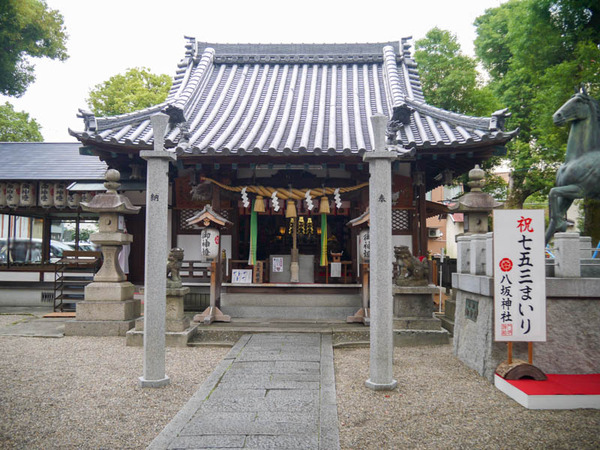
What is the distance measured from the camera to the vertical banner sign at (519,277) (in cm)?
511

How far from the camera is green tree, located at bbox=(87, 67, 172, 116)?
22422 mm

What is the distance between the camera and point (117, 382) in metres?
5.51

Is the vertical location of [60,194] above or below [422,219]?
above

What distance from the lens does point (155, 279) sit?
5293 millimetres

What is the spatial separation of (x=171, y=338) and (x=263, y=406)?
357 centimetres

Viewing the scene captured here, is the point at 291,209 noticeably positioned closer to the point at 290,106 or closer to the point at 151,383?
the point at 290,106

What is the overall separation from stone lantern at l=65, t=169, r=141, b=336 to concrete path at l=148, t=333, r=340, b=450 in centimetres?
318

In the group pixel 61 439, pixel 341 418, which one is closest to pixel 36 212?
pixel 61 439

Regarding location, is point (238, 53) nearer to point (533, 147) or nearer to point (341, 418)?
point (533, 147)

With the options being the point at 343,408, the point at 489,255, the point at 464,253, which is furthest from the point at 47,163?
the point at 489,255

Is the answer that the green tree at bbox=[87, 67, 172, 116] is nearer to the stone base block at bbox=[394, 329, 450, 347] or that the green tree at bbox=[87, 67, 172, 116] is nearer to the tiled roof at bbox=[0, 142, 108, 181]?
the tiled roof at bbox=[0, 142, 108, 181]

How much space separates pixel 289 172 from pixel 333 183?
1.10 metres

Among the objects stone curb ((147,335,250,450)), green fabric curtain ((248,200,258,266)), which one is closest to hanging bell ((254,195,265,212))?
green fabric curtain ((248,200,258,266))

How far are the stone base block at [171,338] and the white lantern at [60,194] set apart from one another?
6170mm
